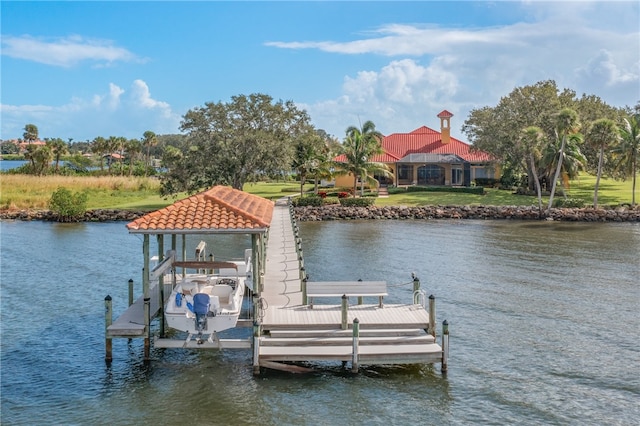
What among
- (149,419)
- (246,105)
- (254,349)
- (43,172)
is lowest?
(149,419)

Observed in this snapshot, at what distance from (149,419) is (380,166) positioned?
1956 inches

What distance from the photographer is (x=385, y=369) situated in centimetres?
1833

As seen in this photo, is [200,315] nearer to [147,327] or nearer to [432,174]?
[147,327]

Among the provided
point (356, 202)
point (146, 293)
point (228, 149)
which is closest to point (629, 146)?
point (356, 202)

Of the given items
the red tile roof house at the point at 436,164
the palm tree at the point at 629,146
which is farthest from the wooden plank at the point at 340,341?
the red tile roof house at the point at 436,164

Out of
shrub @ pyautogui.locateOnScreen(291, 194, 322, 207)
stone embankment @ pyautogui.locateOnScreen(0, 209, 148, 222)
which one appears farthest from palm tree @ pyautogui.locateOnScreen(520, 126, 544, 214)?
stone embankment @ pyautogui.locateOnScreen(0, 209, 148, 222)

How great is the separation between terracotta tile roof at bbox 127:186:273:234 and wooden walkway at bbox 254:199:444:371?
2902 mm

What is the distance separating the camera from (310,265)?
34156 millimetres

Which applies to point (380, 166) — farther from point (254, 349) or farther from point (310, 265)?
point (254, 349)

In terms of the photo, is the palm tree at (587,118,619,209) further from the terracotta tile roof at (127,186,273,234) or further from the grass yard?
the terracotta tile roof at (127,186,273,234)

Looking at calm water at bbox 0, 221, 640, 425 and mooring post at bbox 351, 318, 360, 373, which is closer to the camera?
calm water at bbox 0, 221, 640, 425

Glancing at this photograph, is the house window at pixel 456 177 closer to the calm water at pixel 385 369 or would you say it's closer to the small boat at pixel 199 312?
the calm water at pixel 385 369

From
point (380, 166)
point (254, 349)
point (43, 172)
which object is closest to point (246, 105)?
point (380, 166)

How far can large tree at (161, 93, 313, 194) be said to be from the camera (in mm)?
57375
